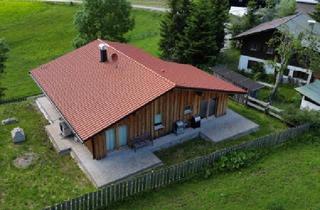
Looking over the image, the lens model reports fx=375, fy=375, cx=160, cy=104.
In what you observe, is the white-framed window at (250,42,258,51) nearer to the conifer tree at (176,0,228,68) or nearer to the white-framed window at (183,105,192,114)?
the conifer tree at (176,0,228,68)

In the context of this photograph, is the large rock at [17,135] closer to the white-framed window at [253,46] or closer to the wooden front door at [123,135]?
the wooden front door at [123,135]

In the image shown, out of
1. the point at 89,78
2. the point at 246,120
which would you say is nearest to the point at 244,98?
the point at 246,120

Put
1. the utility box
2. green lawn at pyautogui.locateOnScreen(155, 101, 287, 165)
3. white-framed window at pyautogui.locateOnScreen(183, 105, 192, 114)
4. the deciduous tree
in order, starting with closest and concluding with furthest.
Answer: green lawn at pyautogui.locateOnScreen(155, 101, 287, 165)
white-framed window at pyautogui.locateOnScreen(183, 105, 192, 114)
the utility box
the deciduous tree

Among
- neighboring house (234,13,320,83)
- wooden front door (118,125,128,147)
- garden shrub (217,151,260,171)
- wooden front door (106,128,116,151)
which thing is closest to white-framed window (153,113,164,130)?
wooden front door (118,125,128,147)

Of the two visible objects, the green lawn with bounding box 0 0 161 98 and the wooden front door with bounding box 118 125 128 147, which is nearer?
the wooden front door with bounding box 118 125 128 147

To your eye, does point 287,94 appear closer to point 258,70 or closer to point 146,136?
point 258,70

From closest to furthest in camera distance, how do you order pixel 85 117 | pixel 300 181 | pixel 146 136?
1. pixel 300 181
2. pixel 85 117
3. pixel 146 136
